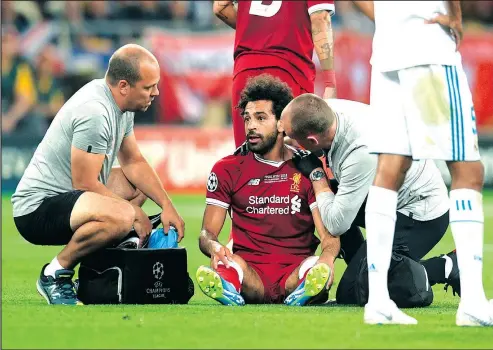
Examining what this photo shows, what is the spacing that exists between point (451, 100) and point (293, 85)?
98.3 inches

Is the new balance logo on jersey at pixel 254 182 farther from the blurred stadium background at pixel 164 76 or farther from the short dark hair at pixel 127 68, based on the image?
the blurred stadium background at pixel 164 76

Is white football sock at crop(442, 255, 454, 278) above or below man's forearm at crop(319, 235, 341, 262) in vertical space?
below

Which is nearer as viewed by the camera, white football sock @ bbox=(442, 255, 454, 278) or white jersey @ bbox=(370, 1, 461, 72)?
white jersey @ bbox=(370, 1, 461, 72)

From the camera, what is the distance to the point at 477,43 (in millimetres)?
19328

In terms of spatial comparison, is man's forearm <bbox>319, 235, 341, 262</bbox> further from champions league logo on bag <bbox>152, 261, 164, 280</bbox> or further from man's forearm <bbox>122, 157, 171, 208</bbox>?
man's forearm <bbox>122, 157, 171, 208</bbox>

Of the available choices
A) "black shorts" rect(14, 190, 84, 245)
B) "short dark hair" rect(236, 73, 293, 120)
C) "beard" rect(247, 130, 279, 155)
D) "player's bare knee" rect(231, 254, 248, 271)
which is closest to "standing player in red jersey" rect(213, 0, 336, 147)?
"short dark hair" rect(236, 73, 293, 120)

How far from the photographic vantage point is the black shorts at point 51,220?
7230 mm

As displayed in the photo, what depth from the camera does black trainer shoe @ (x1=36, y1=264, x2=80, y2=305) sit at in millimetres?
7141

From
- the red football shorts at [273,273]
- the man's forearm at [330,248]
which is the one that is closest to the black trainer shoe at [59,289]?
the red football shorts at [273,273]

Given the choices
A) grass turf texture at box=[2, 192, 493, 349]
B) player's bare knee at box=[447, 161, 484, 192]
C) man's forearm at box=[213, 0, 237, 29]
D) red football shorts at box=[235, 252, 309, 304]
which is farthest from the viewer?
man's forearm at box=[213, 0, 237, 29]

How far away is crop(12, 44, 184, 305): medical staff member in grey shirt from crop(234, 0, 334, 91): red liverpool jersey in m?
1.13

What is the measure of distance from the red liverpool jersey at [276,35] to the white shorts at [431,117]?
236cm

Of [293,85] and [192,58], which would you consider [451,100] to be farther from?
[192,58]

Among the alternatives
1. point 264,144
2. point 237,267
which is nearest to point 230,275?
point 237,267
